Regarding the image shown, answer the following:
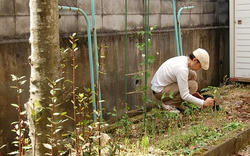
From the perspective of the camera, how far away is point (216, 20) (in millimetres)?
9164

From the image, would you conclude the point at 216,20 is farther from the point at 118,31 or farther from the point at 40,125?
the point at 40,125

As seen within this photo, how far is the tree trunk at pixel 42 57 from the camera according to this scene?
2.91 metres

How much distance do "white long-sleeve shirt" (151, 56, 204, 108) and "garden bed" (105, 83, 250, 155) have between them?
25 cm

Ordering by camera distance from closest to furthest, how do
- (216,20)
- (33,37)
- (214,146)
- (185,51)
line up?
(33,37) → (214,146) → (185,51) → (216,20)

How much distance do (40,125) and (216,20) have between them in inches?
273

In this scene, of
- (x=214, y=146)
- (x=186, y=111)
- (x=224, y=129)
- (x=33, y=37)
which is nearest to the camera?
(x=33, y=37)

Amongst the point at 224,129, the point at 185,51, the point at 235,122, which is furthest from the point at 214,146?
the point at 185,51

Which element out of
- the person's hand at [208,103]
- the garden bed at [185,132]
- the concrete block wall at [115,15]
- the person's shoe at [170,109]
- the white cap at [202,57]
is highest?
the concrete block wall at [115,15]

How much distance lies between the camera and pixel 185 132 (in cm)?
533

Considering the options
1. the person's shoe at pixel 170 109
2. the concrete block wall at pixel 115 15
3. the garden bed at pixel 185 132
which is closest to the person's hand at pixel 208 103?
the garden bed at pixel 185 132

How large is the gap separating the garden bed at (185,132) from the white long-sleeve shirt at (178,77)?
0.25 metres

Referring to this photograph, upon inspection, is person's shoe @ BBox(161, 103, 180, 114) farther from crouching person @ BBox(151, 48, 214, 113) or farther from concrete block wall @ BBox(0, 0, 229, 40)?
concrete block wall @ BBox(0, 0, 229, 40)

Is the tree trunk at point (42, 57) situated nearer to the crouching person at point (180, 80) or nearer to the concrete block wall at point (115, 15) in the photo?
the concrete block wall at point (115, 15)

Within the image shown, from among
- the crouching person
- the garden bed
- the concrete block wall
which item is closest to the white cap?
the crouching person
